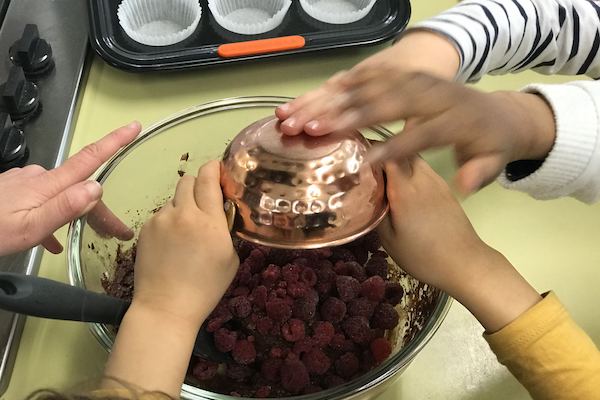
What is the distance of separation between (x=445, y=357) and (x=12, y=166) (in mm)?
419

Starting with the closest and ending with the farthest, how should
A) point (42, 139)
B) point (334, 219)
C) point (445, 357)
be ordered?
point (334, 219)
point (445, 357)
point (42, 139)

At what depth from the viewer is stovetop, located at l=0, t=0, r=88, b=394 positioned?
58cm

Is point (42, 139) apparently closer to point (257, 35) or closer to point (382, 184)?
point (257, 35)

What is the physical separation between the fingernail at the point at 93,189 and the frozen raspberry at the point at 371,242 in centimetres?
21

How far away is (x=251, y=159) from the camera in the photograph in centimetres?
40

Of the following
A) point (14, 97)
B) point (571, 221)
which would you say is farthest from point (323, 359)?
Result: point (14, 97)

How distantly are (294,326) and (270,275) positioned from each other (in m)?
0.04

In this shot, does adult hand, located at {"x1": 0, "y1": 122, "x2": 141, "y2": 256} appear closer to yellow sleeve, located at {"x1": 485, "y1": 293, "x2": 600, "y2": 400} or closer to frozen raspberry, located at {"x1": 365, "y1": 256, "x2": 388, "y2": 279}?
frozen raspberry, located at {"x1": 365, "y1": 256, "x2": 388, "y2": 279}

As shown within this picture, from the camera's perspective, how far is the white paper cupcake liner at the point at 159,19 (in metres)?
0.68

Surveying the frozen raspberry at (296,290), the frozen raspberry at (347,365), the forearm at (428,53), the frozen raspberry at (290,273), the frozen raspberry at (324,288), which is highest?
the forearm at (428,53)

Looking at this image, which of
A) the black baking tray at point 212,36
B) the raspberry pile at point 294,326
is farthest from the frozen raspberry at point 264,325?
the black baking tray at point 212,36

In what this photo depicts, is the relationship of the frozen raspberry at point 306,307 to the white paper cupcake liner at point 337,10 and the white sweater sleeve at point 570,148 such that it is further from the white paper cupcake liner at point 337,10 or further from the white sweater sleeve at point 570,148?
the white paper cupcake liner at point 337,10

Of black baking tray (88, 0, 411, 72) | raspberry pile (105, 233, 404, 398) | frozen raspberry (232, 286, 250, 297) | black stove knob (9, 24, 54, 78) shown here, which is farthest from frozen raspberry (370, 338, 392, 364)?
black stove knob (9, 24, 54, 78)

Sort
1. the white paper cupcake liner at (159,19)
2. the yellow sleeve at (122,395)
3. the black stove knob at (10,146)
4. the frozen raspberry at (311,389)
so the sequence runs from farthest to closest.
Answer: the white paper cupcake liner at (159,19) < the black stove knob at (10,146) < the frozen raspberry at (311,389) < the yellow sleeve at (122,395)
